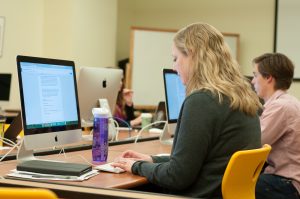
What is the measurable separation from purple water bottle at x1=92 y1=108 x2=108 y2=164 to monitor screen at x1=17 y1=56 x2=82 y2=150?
0.56 feet

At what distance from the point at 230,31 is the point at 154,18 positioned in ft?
3.90

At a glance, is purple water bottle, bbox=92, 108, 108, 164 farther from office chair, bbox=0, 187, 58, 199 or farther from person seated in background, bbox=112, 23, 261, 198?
office chair, bbox=0, 187, 58, 199

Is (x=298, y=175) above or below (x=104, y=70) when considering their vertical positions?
below

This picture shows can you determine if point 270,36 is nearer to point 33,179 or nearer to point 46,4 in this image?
point 46,4

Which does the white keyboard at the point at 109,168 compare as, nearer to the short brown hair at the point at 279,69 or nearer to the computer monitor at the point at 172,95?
the computer monitor at the point at 172,95

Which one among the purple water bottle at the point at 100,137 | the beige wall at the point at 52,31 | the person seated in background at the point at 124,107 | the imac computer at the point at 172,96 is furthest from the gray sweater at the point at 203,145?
the beige wall at the point at 52,31

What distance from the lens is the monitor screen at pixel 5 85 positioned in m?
5.13

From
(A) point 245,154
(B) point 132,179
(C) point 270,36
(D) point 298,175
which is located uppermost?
(C) point 270,36

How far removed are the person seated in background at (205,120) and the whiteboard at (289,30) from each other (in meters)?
4.12

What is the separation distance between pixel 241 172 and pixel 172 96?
1255mm

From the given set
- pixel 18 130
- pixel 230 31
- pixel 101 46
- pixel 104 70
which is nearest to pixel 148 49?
pixel 101 46

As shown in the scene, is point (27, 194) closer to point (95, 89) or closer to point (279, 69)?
point (95, 89)

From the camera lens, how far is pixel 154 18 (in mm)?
6703

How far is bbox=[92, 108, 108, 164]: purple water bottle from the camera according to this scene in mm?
2033
